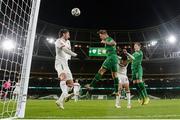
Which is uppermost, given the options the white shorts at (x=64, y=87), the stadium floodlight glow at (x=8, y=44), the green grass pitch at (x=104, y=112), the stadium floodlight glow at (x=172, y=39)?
the stadium floodlight glow at (x=172, y=39)

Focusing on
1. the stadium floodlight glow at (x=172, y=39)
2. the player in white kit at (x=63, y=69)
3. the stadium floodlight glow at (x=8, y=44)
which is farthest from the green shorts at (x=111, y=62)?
the stadium floodlight glow at (x=172, y=39)

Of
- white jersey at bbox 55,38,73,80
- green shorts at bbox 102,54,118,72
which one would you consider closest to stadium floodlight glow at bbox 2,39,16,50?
white jersey at bbox 55,38,73,80

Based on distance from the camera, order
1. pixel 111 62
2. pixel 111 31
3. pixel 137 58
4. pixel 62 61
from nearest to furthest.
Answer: pixel 62 61, pixel 111 62, pixel 137 58, pixel 111 31

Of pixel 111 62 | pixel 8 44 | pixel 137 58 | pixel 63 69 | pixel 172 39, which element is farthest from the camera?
pixel 172 39

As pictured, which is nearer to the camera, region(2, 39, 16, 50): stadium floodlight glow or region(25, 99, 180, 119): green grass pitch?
region(25, 99, 180, 119): green grass pitch

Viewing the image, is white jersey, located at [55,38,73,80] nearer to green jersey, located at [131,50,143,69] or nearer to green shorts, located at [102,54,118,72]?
green shorts, located at [102,54,118,72]

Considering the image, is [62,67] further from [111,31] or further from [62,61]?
[111,31]

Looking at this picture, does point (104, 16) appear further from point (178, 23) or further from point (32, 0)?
point (32, 0)

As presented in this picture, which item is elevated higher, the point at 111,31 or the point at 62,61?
the point at 111,31

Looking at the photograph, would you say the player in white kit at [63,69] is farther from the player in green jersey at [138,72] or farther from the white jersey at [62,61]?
the player in green jersey at [138,72]

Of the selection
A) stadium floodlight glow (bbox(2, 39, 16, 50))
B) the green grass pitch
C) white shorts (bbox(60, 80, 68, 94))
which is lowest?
the green grass pitch

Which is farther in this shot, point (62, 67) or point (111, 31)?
point (111, 31)

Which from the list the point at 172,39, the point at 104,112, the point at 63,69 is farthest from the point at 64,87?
the point at 172,39

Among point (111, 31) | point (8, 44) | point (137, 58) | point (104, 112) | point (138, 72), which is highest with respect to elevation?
point (111, 31)
